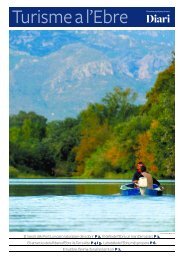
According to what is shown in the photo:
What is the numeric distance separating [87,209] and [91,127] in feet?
16.4

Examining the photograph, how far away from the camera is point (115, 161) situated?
27.3 m

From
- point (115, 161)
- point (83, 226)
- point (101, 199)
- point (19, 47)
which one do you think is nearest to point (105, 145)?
point (115, 161)

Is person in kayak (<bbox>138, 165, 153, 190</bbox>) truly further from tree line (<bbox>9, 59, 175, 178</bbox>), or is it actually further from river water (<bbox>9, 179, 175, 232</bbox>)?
tree line (<bbox>9, 59, 175, 178</bbox>)

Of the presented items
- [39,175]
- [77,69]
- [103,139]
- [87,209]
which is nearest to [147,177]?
[103,139]

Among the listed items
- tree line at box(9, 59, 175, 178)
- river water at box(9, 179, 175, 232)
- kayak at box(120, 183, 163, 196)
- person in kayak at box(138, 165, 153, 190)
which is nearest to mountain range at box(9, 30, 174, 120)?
tree line at box(9, 59, 175, 178)

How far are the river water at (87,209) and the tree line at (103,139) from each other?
0.49 m

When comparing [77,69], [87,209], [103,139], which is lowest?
[87,209]

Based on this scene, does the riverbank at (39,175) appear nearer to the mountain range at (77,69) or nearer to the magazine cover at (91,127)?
the magazine cover at (91,127)

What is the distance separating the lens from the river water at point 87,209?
19641 millimetres

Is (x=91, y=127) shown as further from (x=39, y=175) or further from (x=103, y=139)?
(x=39, y=175)

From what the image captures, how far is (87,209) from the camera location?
21891 millimetres

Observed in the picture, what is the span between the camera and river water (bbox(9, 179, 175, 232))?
19.6 m
